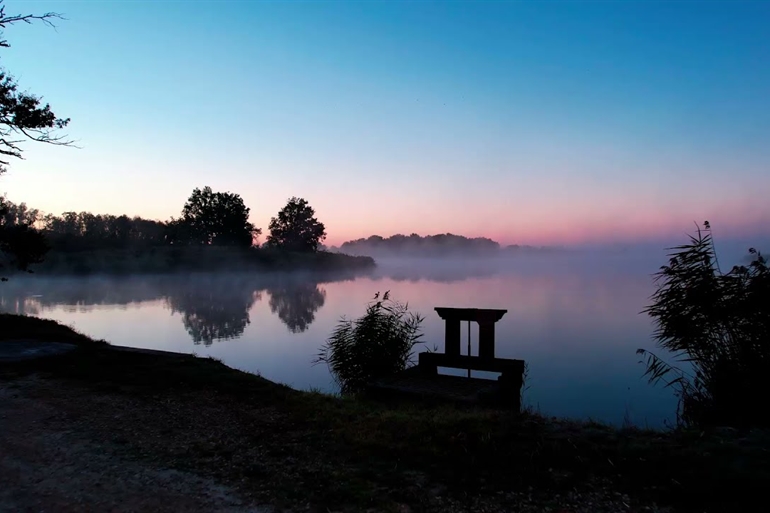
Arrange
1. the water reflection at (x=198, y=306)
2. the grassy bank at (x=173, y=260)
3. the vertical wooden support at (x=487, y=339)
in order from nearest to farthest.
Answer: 1. the vertical wooden support at (x=487, y=339)
2. the water reflection at (x=198, y=306)
3. the grassy bank at (x=173, y=260)

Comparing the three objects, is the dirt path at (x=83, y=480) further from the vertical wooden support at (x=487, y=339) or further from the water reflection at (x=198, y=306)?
the water reflection at (x=198, y=306)

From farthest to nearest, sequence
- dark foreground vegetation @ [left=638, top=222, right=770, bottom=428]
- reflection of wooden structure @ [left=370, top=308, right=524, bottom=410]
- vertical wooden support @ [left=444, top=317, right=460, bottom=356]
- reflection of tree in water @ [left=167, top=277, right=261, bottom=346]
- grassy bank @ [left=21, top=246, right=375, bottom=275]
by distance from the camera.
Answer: grassy bank @ [left=21, top=246, right=375, bottom=275] < reflection of tree in water @ [left=167, top=277, right=261, bottom=346] < vertical wooden support @ [left=444, top=317, right=460, bottom=356] < reflection of wooden structure @ [left=370, top=308, right=524, bottom=410] < dark foreground vegetation @ [left=638, top=222, right=770, bottom=428]

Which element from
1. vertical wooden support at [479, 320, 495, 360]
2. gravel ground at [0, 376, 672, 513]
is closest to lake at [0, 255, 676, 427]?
vertical wooden support at [479, 320, 495, 360]

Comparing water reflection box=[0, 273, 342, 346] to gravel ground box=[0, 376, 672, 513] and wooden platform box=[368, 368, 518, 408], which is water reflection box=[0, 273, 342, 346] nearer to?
wooden platform box=[368, 368, 518, 408]

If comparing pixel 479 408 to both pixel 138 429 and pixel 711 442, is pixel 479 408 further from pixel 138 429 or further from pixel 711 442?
pixel 138 429

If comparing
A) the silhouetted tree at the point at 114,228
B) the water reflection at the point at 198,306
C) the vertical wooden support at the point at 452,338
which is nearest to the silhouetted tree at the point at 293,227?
the silhouetted tree at the point at 114,228

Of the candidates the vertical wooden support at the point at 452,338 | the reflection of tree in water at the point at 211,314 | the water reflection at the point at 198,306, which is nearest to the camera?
the vertical wooden support at the point at 452,338

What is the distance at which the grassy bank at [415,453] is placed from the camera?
4797mm

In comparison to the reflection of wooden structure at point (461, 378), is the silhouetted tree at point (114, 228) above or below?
above

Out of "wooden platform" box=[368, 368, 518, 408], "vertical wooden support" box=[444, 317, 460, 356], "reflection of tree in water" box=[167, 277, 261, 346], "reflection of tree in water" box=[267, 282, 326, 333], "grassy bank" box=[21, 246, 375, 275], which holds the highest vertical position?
"grassy bank" box=[21, 246, 375, 275]

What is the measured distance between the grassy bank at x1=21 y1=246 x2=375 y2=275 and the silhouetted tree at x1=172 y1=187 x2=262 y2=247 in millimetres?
3938

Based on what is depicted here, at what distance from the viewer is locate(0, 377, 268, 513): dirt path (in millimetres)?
4801

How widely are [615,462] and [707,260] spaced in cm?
651

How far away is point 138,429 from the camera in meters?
7.20
